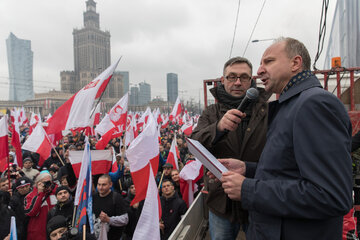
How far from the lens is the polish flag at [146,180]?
289cm

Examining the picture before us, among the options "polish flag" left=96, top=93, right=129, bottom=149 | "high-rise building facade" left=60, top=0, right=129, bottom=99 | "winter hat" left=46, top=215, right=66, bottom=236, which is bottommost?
"winter hat" left=46, top=215, right=66, bottom=236

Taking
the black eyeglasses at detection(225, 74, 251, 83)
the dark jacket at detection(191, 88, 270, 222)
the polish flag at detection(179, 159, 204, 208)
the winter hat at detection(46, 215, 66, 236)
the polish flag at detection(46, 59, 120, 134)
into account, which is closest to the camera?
the dark jacket at detection(191, 88, 270, 222)

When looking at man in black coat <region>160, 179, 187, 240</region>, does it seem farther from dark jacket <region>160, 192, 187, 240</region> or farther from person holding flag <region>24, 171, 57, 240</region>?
person holding flag <region>24, 171, 57, 240</region>

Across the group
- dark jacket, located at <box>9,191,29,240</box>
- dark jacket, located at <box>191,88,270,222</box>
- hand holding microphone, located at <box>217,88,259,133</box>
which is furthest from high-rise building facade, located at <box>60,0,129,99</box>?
hand holding microphone, located at <box>217,88,259,133</box>

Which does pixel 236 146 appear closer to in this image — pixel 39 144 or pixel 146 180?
pixel 146 180

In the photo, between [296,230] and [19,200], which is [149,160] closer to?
[19,200]

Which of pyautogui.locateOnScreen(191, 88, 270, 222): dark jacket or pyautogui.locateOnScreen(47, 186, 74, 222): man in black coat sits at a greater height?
pyautogui.locateOnScreen(191, 88, 270, 222): dark jacket

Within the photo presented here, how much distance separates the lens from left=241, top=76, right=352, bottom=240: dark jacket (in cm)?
91

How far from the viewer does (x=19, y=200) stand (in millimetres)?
4531

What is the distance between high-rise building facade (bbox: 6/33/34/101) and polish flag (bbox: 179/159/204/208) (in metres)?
166

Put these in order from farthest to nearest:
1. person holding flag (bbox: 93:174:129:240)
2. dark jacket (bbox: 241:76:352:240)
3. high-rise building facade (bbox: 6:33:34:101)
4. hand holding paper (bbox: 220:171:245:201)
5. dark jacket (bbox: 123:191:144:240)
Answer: high-rise building facade (bbox: 6:33:34:101), dark jacket (bbox: 123:191:144:240), person holding flag (bbox: 93:174:129:240), hand holding paper (bbox: 220:171:245:201), dark jacket (bbox: 241:76:352:240)

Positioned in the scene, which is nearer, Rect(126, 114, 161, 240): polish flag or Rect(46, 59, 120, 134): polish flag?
Rect(126, 114, 161, 240): polish flag

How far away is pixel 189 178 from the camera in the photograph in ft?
16.4

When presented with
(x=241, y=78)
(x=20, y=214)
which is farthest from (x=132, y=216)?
(x=241, y=78)
